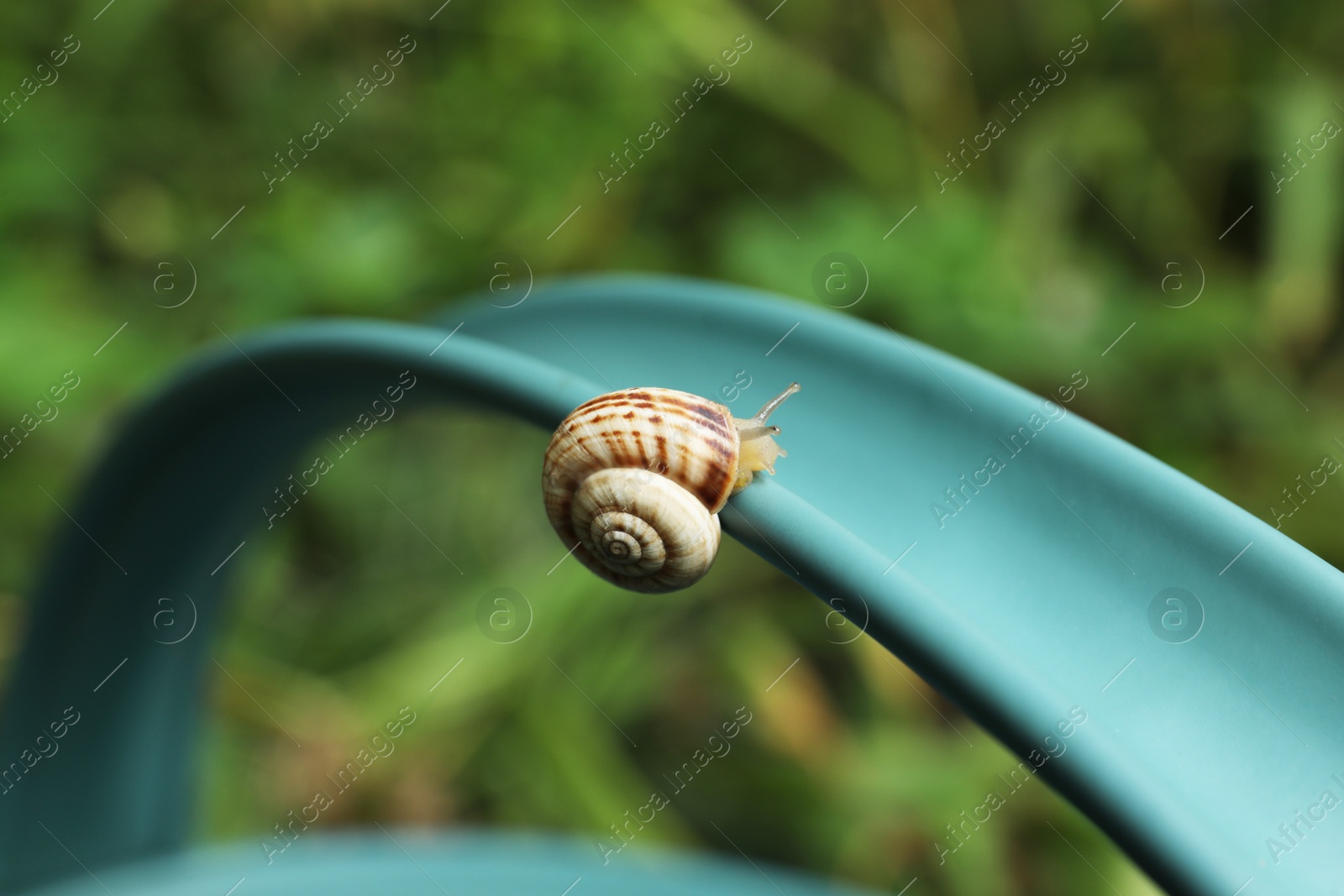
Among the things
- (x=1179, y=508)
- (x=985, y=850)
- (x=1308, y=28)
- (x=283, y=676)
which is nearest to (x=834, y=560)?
(x=1179, y=508)

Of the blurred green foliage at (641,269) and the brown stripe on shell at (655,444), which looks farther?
the blurred green foliage at (641,269)

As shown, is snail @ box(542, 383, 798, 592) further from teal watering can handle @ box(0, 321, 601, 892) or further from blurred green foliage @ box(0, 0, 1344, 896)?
blurred green foliage @ box(0, 0, 1344, 896)

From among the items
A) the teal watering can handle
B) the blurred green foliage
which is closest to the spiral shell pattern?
the teal watering can handle

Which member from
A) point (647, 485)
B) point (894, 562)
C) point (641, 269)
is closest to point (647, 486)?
point (647, 485)

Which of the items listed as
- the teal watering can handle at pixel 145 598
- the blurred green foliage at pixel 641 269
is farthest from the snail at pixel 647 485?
the blurred green foliage at pixel 641 269

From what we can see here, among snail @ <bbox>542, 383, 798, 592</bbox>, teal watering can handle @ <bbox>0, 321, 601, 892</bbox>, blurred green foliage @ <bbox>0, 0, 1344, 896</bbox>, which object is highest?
blurred green foliage @ <bbox>0, 0, 1344, 896</bbox>

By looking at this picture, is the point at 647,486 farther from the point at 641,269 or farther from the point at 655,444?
the point at 641,269

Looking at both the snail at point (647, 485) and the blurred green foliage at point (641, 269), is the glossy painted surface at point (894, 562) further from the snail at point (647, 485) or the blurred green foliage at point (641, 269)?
the blurred green foliage at point (641, 269)
